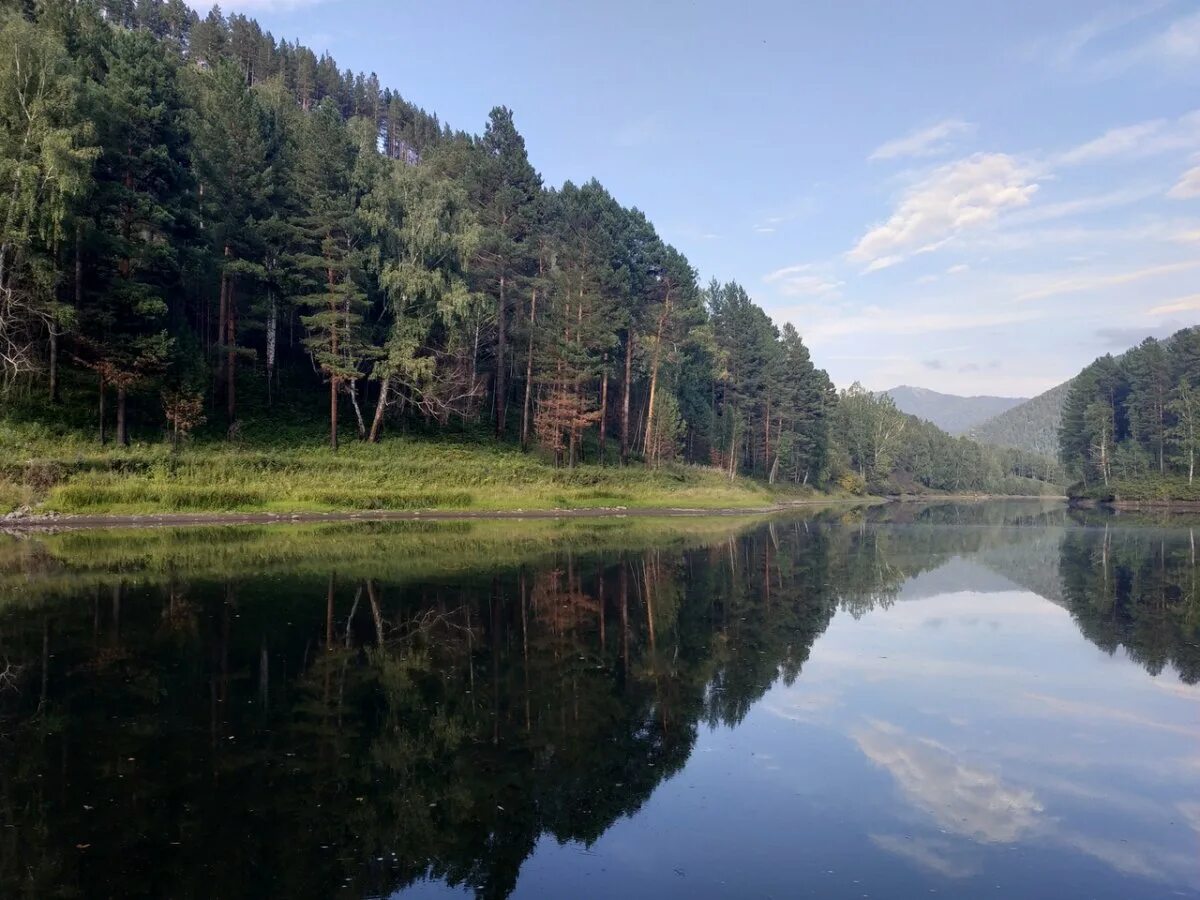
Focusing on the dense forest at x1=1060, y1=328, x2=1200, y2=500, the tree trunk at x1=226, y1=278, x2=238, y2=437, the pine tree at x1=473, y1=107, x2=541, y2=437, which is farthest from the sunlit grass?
the dense forest at x1=1060, y1=328, x2=1200, y2=500

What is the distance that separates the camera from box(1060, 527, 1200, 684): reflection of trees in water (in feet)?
48.2

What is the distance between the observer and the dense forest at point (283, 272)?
3441 centimetres

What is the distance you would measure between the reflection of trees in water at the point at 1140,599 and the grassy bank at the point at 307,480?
2631 cm

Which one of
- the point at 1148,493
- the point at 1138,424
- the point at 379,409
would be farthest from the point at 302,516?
the point at 1138,424

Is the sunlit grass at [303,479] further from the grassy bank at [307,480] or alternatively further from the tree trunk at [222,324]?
the tree trunk at [222,324]

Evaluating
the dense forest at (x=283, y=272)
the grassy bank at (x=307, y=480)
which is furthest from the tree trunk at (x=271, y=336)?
the grassy bank at (x=307, y=480)

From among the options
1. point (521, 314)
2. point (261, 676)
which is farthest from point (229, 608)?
point (521, 314)

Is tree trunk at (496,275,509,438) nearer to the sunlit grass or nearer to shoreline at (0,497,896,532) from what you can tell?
the sunlit grass

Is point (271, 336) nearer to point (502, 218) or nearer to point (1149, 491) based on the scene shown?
point (502, 218)

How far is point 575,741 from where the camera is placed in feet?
28.3

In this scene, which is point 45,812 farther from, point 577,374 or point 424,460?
point 577,374

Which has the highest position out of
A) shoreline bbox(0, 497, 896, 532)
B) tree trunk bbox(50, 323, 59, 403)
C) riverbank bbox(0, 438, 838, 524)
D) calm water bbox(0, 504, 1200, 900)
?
tree trunk bbox(50, 323, 59, 403)

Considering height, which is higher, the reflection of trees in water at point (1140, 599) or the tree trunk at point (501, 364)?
the tree trunk at point (501, 364)

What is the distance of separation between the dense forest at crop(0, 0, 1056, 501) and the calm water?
74.1ft
